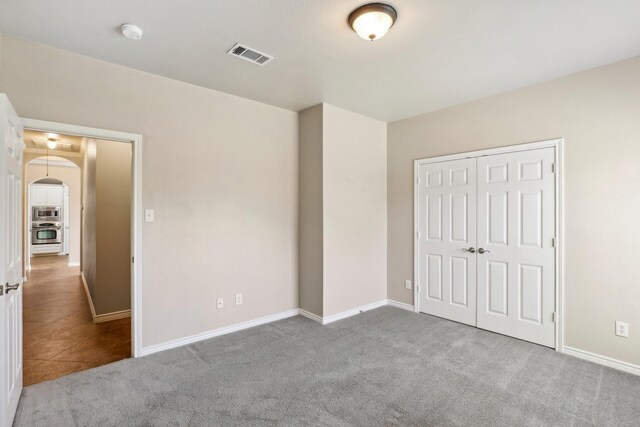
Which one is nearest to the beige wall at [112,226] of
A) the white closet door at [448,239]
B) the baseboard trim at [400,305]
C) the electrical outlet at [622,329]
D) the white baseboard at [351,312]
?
the white baseboard at [351,312]

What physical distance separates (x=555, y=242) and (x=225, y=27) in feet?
11.7

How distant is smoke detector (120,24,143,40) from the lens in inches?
89.5

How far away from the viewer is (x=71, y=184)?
9.35 meters

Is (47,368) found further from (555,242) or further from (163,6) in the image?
(555,242)

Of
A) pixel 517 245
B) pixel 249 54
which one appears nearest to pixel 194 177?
pixel 249 54

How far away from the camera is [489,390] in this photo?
2.46m

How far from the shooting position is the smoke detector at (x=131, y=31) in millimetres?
2274

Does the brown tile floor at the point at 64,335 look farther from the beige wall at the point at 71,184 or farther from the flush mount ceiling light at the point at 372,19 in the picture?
the flush mount ceiling light at the point at 372,19

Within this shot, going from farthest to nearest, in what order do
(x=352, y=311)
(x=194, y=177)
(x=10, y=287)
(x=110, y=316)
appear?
(x=352, y=311), (x=110, y=316), (x=194, y=177), (x=10, y=287)

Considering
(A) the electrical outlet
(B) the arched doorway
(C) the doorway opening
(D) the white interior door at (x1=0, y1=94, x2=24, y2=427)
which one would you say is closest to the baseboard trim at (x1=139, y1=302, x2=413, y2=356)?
(C) the doorway opening

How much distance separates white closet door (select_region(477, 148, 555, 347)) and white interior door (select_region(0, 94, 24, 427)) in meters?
4.18

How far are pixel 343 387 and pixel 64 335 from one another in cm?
327

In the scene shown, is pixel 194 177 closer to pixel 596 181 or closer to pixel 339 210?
pixel 339 210

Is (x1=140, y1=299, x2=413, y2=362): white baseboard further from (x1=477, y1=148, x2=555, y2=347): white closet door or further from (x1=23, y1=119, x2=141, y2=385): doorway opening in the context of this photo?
(x1=477, y1=148, x2=555, y2=347): white closet door
